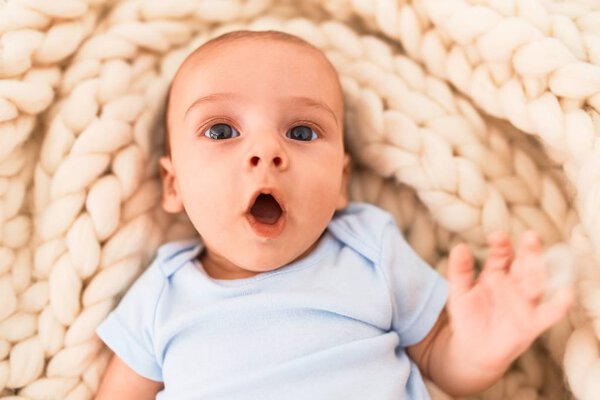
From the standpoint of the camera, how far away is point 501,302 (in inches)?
34.4

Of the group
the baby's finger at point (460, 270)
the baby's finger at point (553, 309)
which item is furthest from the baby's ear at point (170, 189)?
the baby's finger at point (553, 309)

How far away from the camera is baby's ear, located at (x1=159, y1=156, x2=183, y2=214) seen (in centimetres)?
111

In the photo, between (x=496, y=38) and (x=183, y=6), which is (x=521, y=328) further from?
(x=183, y=6)

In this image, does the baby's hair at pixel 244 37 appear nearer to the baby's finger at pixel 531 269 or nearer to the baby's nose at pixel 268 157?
the baby's nose at pixel 268 157

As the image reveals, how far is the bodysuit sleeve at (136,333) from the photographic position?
1029 millimetres

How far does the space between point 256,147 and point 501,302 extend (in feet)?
1.23

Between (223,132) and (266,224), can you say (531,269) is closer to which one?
(266,224)

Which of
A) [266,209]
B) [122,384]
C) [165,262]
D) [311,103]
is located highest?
[311,103]

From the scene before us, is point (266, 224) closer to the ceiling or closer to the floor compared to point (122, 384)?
closer to the ceiling

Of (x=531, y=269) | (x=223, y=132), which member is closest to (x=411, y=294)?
(x=531, y=269)

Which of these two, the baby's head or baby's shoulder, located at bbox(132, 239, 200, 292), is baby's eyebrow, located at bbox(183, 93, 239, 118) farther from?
baby's shoulder, located at bbox(132, 239, 200, 292)

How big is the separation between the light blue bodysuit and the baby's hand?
0.12 meters

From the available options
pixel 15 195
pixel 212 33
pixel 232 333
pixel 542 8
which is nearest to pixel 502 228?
pixel 542 8

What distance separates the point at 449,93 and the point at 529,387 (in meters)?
0.48
